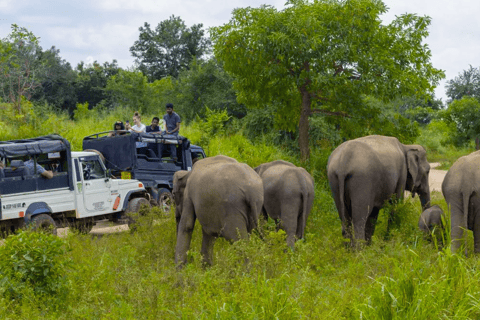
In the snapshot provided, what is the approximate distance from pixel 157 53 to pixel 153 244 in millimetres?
44940

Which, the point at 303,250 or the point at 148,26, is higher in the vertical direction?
the point at 148,26

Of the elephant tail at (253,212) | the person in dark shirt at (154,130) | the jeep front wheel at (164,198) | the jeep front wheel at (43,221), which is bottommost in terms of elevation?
the jeep front wheel at (164,198)

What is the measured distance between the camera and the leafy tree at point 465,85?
60.5m

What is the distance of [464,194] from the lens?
8359mm

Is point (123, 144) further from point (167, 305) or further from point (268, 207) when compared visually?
point (167, 305)

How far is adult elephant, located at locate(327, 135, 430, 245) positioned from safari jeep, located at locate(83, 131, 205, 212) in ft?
16.2

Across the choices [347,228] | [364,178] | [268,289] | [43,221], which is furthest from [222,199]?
[43,221]

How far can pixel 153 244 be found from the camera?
938 cm

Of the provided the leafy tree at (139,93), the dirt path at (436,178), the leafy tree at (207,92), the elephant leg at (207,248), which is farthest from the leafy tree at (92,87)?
the elephant leg at (207,248)

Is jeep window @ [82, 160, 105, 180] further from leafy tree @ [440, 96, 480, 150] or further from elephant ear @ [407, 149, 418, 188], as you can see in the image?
leafy tree @ [440, 96, 480, 150]

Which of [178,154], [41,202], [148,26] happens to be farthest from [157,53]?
[41,202]

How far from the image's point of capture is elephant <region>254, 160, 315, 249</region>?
931 cm

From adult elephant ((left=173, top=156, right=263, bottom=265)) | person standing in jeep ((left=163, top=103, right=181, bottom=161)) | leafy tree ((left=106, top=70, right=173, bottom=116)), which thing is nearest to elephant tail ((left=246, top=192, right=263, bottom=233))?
adult elephant ((left=173, top=156, right=263, bottom=265))

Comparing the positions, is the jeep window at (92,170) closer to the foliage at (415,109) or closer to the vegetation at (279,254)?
the vegetation at (279,254)
